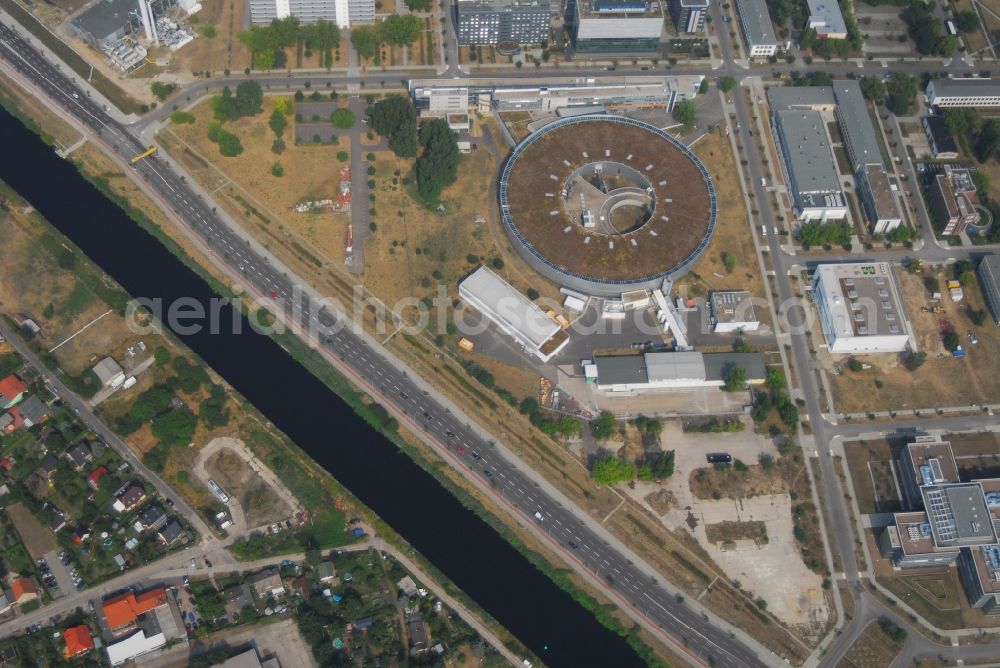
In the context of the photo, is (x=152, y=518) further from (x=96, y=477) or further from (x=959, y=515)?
(x=959, y=515)

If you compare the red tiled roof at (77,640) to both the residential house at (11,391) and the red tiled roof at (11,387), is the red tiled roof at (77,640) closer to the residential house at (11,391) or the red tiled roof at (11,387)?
the residential house at (11,391)

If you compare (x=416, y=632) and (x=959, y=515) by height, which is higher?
(x=959, y=515)

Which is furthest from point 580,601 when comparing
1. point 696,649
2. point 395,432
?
point 395,432

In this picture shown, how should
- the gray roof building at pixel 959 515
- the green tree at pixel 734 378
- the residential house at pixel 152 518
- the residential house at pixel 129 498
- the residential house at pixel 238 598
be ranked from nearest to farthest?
the residential house at pixel 238 598 < the gray roof building at pixel 959 515 < the residential house at pixel 152 518 < the residential house at pixel 129 498 < the green tree at pixel 734 378

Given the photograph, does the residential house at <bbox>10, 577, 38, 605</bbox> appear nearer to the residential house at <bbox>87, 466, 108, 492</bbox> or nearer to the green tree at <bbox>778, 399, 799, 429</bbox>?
the residential house at <bbox>87, 466, 108, 492</bbox>

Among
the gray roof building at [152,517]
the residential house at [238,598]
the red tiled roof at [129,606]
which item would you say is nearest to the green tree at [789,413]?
the residential house at [238,598]

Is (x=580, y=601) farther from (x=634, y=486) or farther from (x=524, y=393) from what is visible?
(x=524, y=393)

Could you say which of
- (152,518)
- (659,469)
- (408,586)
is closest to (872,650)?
(659,469)
